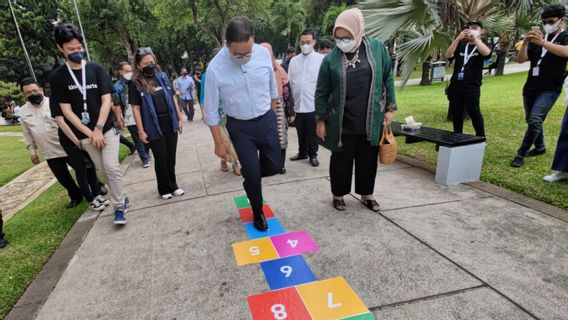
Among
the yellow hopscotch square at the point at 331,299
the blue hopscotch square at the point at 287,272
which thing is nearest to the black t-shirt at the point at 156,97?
the blue hopscotch square at the point at 287,272

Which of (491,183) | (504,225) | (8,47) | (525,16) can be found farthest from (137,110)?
(8,47)

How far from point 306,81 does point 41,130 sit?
3.44 metres

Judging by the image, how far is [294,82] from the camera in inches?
197

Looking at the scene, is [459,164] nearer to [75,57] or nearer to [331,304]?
[331,304]

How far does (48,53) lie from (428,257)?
30.1 m

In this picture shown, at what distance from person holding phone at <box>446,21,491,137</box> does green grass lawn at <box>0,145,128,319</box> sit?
5427 millimetres

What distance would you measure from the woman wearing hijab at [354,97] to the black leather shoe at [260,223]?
0.89 metres

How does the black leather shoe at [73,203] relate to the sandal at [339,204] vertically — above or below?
below

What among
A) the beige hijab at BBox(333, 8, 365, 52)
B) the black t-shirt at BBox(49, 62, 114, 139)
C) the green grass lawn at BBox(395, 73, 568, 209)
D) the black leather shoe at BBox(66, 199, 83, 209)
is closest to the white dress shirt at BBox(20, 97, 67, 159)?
the black leather shoe at BBox(66, 199, 83, 209)

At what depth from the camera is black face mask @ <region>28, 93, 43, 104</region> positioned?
4009 mm

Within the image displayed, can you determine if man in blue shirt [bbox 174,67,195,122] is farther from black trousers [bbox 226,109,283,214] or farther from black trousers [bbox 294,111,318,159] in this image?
black trousers [bbox 226,109,283,214]

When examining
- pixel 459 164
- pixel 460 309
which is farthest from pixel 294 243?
pixel 459 164

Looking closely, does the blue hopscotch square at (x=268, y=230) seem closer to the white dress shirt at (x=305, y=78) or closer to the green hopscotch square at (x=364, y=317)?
the green hopscotch square at (x=364, y=317)

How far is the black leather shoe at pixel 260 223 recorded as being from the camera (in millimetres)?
3334
